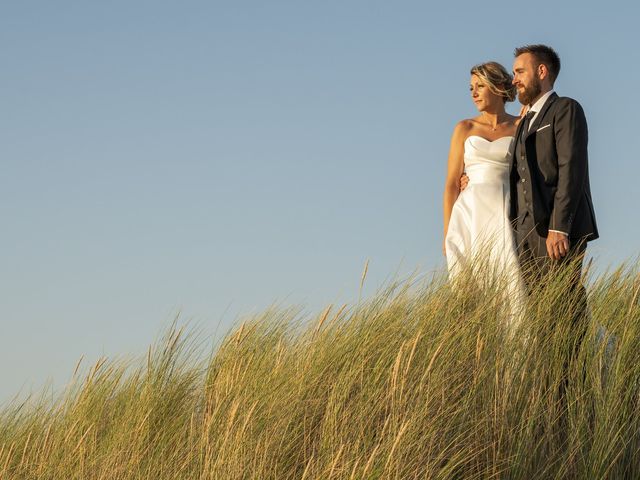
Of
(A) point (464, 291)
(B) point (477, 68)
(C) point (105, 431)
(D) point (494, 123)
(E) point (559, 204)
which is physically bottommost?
(C) point (105, 431)

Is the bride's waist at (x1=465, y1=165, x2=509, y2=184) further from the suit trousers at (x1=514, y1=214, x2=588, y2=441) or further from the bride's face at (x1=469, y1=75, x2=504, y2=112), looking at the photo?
the suit trousers at (x1=514, y1=214, x2=588, y2=441)

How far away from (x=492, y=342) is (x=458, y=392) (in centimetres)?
43

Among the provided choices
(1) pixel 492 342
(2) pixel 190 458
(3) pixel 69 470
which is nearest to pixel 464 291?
(1) pixel 492 342

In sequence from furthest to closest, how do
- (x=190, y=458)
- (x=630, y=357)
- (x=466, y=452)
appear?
(x=630, y=357) → (x=190, y=458) → (x=466, y=452)

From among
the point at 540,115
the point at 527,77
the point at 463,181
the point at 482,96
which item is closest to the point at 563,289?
the point at 540,115

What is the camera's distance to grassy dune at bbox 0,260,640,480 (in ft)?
11.4

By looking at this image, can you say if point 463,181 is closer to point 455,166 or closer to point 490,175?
point 455,166

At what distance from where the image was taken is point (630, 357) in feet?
14.1

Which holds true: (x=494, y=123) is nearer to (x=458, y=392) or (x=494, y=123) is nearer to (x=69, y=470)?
(x=458, y=392)

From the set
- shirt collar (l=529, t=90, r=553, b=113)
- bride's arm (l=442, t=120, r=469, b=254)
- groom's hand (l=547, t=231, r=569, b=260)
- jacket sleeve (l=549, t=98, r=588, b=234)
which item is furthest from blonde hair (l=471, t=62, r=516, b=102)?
groom's hand (l=547, t=231, r=569, b=260)

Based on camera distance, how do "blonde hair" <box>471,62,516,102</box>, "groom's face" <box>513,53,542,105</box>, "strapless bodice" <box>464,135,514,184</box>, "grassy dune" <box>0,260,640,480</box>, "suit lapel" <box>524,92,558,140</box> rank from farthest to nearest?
"blonde hair" <box>471,62,516,102</box>, "strapless bodice" <box>464,135,514,184</box>, "groom's face" <box>513,53,542,105</box>, "suit lapel" <box>524,92,558,140</box>, "grassy dune" <box>0,260,640,480</box>

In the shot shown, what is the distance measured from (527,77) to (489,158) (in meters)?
0.72

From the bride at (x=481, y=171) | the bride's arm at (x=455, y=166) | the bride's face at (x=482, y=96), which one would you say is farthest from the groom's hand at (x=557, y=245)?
the bride's face at (x=482, y=96)

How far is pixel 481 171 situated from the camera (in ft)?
18.1
